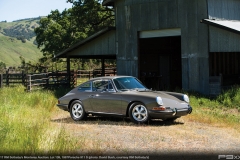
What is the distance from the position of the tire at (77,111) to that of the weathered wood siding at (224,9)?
949cm

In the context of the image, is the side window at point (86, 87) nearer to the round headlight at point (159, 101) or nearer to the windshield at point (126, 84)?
the windshield at point (126, 84)

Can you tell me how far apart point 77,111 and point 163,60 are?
14.5 meters

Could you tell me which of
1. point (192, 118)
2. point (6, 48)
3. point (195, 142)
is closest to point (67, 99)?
point (192, 118)

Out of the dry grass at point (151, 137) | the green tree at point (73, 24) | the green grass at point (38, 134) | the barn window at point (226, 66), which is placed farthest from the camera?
the green tree at point (73, 24)

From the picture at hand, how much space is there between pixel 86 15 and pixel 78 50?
10.8m

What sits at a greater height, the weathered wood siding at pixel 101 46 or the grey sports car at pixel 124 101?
the weathered wood siding at pixel 101 46

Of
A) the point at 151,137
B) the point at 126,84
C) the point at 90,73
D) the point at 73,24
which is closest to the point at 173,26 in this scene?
the point at 126,84

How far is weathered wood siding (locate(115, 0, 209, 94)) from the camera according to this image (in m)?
18.8

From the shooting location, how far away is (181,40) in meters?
19.5

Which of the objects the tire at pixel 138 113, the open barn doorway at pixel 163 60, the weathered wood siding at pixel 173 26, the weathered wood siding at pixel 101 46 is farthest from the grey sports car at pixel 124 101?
the open barn doorway at pixel 163 60

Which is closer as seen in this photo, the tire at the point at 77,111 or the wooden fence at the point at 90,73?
the tire at the point at 77,111

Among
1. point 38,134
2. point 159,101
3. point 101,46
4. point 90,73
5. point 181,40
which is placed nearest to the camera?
point 38,134

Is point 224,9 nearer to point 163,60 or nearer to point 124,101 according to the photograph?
point 163,60

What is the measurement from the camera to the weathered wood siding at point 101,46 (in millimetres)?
22355
